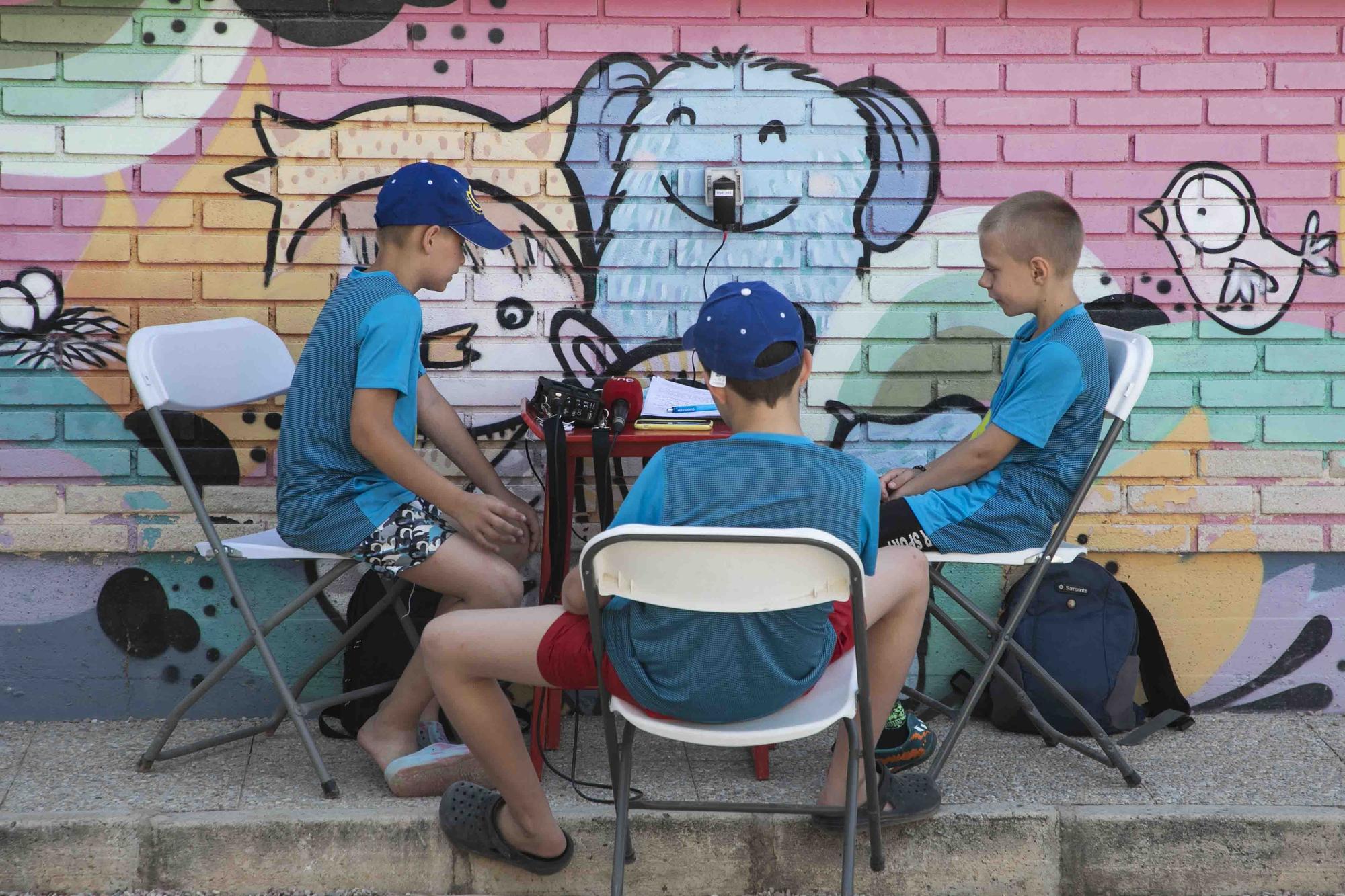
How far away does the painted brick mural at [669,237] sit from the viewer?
392 cm

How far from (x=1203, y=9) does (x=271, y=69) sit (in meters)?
2.96

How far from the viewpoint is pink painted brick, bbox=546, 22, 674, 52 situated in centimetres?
396

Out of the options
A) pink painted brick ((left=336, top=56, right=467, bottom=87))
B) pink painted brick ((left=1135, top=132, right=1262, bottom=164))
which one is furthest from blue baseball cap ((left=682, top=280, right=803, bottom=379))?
pink painted brick ((left=1135, top=132, right=1262, bottom=164))

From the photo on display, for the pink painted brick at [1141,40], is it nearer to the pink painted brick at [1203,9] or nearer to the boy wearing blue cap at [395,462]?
the pink painted brick at [1203,9]

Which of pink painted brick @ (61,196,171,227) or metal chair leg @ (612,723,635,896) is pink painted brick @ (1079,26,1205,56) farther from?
pink painted brick @ (61,196,171,227)

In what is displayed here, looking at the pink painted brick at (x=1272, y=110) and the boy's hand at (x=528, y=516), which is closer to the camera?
the boy's hand at (x=528, y=516)

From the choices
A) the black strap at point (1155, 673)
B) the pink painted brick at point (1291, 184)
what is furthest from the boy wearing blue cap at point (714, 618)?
the pink painted brick at point (1291, 184)

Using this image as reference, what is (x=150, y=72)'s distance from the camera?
3895mm

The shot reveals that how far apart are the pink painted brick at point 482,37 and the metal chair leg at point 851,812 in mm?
2411

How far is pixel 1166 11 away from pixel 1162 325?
100 cm

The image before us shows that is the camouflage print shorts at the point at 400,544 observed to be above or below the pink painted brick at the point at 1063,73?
below

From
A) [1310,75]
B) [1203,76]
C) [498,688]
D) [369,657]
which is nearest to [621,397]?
[498,688]

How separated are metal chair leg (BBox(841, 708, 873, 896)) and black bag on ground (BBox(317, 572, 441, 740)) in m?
1.52

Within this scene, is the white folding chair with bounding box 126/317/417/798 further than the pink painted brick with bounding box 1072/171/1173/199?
No
